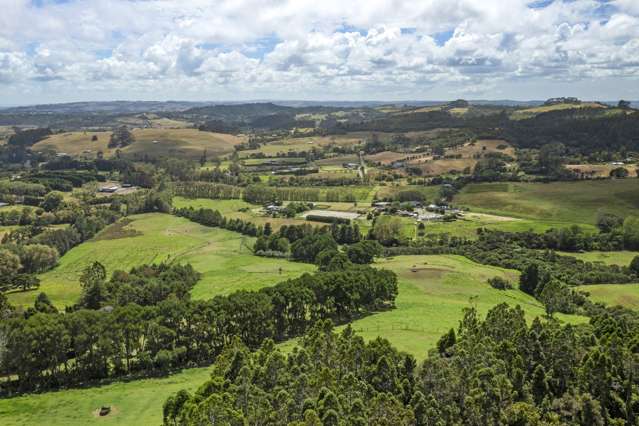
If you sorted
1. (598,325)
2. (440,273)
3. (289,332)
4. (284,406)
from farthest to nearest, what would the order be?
(440,273) → (289,332) → (598,325) → (284,406)

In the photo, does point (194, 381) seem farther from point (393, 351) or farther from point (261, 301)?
point (393, 351)

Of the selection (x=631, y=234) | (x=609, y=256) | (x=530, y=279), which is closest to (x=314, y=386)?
(x=530, y=279)

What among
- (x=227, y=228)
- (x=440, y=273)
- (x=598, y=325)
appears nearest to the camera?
(x=598, y=325)

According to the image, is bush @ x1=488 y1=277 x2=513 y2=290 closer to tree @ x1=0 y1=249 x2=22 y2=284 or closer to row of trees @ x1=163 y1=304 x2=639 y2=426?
row of trees @ x1=163 y1=304 x2=639 y2=426

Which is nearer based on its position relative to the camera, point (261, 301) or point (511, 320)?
point (511, 320)

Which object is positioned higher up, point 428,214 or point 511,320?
point 511,320

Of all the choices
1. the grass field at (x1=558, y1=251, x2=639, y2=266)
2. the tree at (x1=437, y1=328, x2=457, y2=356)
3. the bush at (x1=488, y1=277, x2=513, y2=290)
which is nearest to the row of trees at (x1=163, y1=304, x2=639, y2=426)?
the tree at (x1=437, y1=328, x2=457, y2=356)

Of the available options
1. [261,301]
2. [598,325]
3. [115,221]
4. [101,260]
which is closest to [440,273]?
[598,325]
